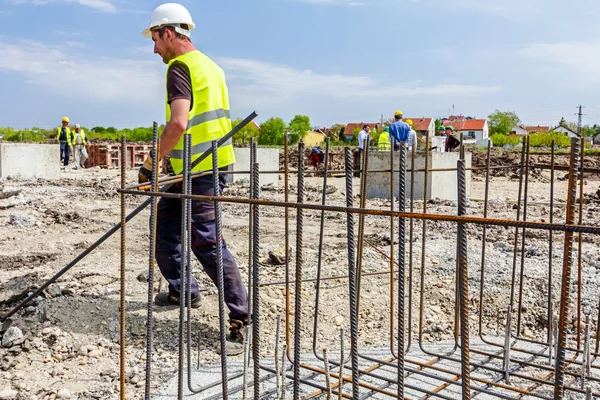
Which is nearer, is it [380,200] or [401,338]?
[401,338]

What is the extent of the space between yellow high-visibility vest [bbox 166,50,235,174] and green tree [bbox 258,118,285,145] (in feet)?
194

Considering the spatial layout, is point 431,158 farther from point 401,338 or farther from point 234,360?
point 401,338

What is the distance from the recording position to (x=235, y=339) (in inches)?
121

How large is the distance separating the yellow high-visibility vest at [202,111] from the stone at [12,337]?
122 centimetres

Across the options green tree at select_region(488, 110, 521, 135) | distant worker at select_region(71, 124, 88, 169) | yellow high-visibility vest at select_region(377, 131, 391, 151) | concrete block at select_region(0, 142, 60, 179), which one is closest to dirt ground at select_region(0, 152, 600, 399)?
yellow high-visibility vest at select_region(377, 131, 391, 151)

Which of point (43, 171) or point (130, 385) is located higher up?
point (43, 171)

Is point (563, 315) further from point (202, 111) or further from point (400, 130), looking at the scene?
point (400, 130)

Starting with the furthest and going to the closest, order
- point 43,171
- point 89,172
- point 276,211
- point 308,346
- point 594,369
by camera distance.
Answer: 1. point 89,172
2. point 43,171
3. point 276,211
4. point 308,346
5. point 594,369

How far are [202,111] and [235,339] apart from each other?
50.1 inches

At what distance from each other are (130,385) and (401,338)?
1.64 metres

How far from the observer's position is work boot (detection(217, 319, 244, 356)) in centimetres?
298

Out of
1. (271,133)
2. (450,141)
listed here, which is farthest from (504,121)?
(450,141)

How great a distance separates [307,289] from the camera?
421 centimetres

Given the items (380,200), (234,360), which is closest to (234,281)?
(234,360)
